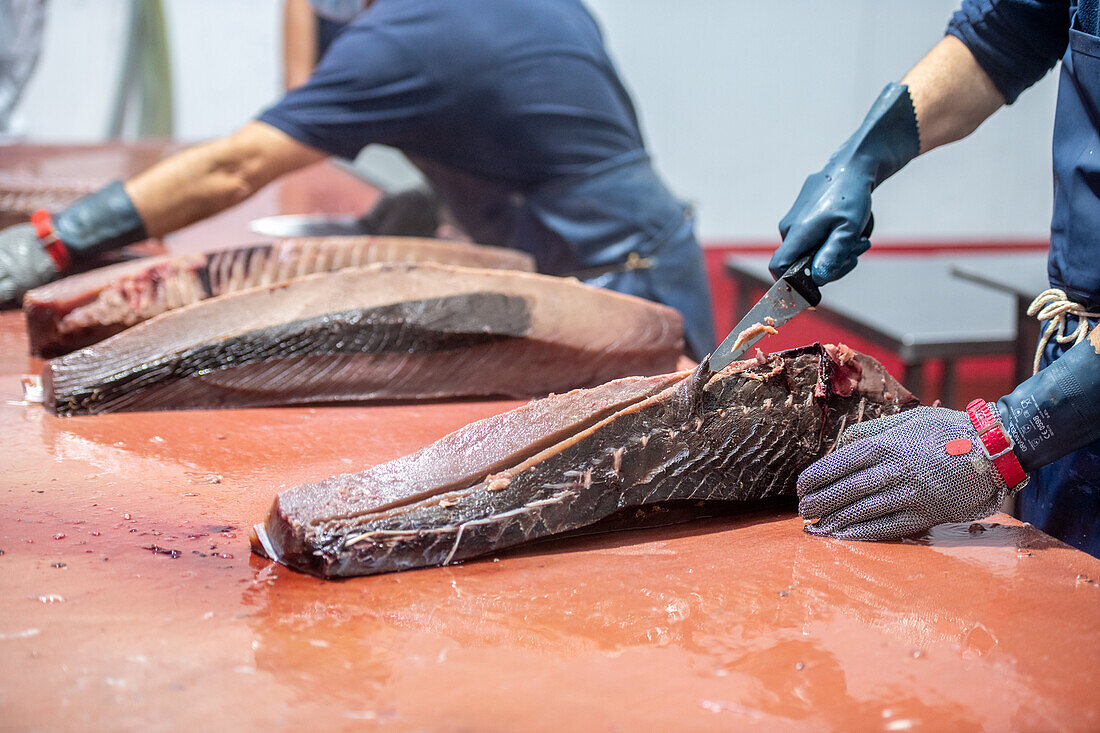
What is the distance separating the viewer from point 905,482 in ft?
5.23

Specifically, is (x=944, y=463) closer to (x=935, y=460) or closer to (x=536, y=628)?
(x=935, y=460)

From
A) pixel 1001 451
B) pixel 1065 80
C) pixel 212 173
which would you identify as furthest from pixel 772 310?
pixel 212 173

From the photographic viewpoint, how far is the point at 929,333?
3844 millimetres

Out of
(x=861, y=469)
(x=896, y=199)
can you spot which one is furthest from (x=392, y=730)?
(x=896, y=199)

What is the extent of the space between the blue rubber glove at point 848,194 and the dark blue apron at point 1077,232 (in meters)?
0.29

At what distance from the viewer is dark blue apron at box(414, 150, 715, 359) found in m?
3.36

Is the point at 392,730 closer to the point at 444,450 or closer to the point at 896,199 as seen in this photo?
the point at 444,450

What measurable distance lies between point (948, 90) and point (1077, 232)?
1.40 ft

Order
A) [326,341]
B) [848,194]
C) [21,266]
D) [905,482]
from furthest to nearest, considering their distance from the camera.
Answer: [21,266] → [326,341] → [848,194] → [905,482]

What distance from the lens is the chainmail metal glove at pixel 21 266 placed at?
9.68ft

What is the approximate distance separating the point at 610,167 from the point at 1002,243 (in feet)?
13.4

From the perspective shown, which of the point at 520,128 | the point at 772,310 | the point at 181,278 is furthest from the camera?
the point at 520,128

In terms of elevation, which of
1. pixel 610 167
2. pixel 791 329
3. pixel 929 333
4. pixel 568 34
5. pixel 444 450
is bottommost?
pixel 791 329

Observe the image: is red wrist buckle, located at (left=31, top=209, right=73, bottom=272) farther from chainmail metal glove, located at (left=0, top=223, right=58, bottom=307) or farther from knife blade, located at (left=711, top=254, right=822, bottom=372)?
knife blade, located at (left=711, top=254, right=822, bottom=372)
